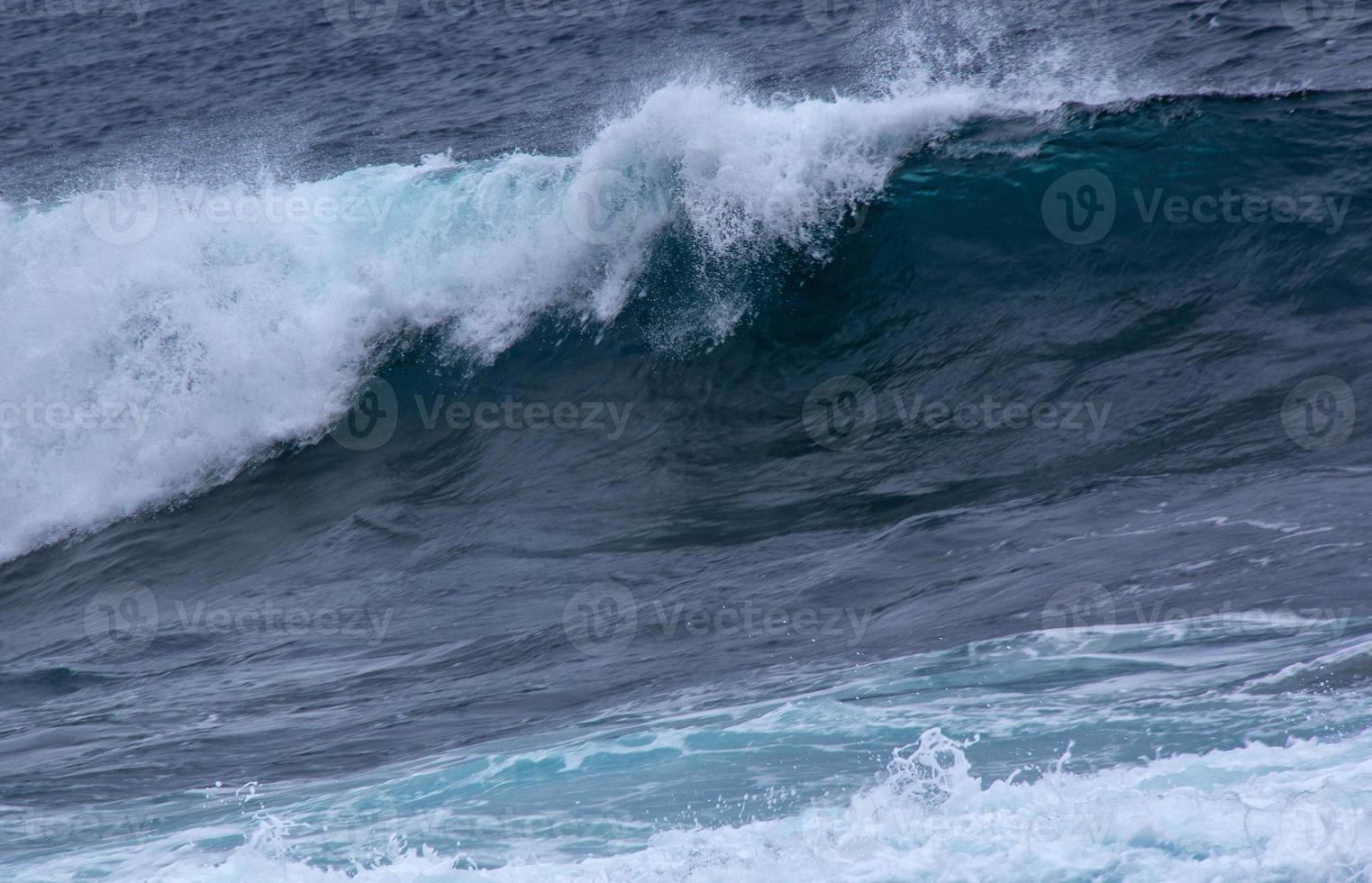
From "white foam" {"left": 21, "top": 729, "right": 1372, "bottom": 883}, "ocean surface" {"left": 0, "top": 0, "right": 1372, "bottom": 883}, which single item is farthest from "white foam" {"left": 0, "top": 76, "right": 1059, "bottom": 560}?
"white foam" {"left": 21, "top": 729, "right": 1372, "bottom": 883}

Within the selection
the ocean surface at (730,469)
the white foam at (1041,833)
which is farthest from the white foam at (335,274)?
the white foam at (1041,833)

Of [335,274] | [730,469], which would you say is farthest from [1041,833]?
[335,274]

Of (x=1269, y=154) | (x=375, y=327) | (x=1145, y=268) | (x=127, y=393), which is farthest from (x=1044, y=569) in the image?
(x=127, y=393)

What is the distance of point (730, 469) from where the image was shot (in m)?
9.31

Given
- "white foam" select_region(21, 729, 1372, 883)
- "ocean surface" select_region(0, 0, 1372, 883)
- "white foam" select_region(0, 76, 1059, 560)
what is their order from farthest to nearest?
1. "white foam" select_region(0, 76, 1059, 560)
2. "ocean surface" select_region(0, 0, 1372, 883)
3. "white foam" select_region(21, 729, 1372, 883)

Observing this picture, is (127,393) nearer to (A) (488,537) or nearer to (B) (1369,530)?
(A) (488,537)

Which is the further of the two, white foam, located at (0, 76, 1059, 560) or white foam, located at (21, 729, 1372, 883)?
white foam, located at (0, 76, 1059, 560)

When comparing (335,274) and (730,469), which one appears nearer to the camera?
(730,469)

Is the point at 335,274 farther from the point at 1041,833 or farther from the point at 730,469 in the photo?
the point at 1041,833

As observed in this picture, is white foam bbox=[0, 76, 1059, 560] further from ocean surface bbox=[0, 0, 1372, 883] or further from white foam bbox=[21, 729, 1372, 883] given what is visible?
white foam bbox=[21, 729, 1372, 883]

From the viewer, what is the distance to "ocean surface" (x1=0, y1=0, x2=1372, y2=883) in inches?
205

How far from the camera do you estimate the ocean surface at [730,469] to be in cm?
522

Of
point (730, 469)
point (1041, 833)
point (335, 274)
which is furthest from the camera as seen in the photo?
point (335, 274)

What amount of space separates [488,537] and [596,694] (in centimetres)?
282
